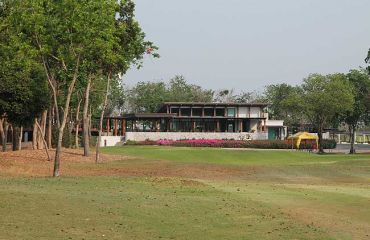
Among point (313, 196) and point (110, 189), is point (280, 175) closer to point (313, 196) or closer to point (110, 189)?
point (313, 196)

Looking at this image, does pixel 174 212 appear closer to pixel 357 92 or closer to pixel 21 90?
pixel 21 90

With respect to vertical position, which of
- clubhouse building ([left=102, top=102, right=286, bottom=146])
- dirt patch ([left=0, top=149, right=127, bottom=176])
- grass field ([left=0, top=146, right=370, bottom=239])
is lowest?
grass field ([left=0, top=146, right=370, bottom=239])

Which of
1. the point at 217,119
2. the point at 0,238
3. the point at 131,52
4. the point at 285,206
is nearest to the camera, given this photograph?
the point at 0,238

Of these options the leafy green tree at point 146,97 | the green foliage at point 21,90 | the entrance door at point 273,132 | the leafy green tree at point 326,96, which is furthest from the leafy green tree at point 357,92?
the green foliage at point 21,90

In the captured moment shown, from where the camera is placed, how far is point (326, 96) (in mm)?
76125

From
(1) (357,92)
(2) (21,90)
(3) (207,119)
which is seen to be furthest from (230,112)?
(2) (21,90)

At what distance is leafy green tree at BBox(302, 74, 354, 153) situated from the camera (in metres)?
75.1

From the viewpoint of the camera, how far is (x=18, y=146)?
180 ft

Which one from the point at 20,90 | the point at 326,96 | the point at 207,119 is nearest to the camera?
the point at 20,90

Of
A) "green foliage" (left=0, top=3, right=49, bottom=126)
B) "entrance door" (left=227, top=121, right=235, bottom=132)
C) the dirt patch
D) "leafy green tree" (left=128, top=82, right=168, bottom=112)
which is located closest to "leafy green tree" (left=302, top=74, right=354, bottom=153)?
"entrance door" (left=227, top=121, right=235, bottom=132)

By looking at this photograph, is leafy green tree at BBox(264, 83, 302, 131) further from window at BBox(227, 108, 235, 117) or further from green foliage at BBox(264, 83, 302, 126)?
window at BBox(227, 108, 235, 117)

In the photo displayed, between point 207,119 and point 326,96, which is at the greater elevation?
point 326,96

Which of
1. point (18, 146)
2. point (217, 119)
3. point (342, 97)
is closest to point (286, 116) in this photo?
point (217, 119)

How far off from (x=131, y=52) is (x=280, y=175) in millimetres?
15037
